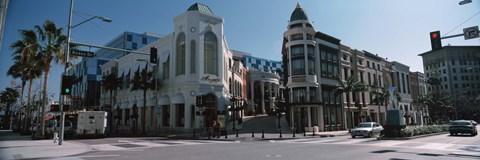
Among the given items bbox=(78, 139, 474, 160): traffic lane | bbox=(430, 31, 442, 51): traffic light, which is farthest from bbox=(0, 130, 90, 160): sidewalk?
bbox=(430, 31, 442, 51): traffic light

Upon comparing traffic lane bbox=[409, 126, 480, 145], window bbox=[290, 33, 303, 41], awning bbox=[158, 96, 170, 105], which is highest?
window bbox=[290, 33, 303, 41]

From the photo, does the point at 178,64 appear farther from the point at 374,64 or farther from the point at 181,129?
the point at 374,64

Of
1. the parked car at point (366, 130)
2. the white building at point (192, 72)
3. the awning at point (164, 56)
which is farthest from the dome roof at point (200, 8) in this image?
the parked car at point (366, 130)

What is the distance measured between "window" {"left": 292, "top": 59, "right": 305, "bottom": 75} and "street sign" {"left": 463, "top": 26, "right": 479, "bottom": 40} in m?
27.1

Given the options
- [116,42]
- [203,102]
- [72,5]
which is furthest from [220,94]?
[116,42]

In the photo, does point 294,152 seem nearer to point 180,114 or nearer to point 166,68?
point 180,114

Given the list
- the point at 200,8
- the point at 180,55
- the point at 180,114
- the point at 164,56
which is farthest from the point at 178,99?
the point at 200,8

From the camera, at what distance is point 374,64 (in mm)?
57625

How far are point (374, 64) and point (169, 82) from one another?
1539 inches

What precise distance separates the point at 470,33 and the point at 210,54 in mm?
29938

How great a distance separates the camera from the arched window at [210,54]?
39.6 metres

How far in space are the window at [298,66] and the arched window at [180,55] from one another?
15.2 meters

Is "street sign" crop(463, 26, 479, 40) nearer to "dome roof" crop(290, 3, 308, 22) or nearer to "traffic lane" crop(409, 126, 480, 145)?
"traffic lane" crop(409, 126, 480, 145)

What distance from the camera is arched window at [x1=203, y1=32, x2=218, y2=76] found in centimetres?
3956
